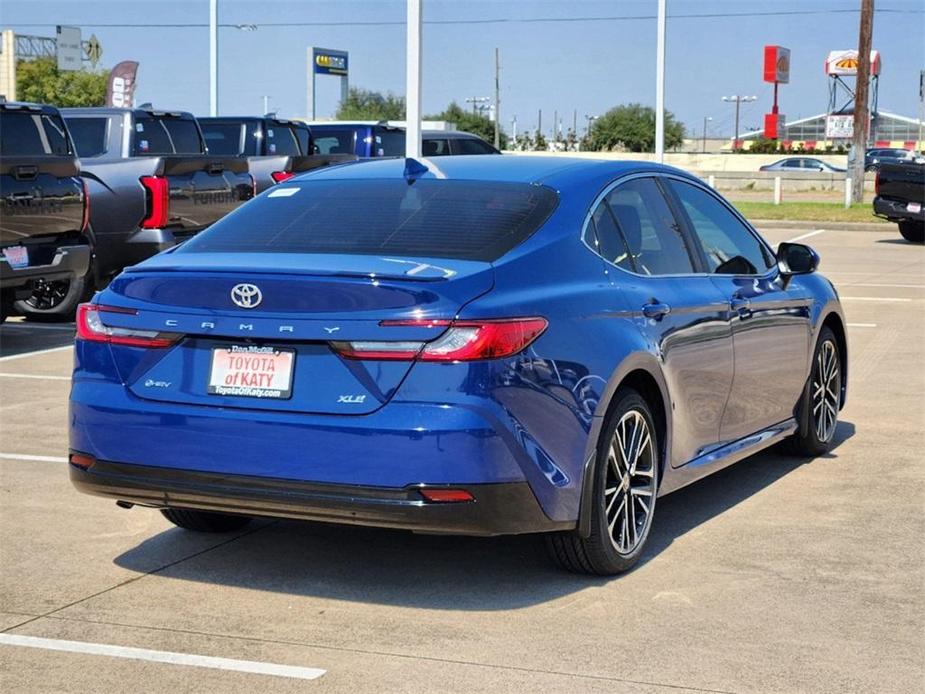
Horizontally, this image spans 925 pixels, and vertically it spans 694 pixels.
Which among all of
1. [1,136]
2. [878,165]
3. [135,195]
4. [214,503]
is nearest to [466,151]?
[878,165]

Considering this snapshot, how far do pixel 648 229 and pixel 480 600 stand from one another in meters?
1.89

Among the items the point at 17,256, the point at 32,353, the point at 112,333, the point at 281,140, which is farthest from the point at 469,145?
the point at 112,333

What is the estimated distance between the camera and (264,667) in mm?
4758

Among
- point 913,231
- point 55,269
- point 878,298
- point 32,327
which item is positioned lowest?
point 32,327

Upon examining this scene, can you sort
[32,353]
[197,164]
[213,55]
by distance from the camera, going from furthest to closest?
1. [213,55]
2. [197,164]
3. [32,353]

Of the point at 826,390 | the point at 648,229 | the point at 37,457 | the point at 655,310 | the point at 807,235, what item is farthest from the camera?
the point at 807,235

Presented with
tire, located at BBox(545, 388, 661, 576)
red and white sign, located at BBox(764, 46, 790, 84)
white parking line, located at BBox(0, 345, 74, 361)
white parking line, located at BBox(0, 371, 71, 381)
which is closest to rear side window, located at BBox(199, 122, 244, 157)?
white parking line, located at BBox(0, 345, 74, 361)

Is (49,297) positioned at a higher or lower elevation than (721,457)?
lower

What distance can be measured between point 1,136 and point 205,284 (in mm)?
7721

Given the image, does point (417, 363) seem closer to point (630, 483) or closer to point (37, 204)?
point (630, 483)

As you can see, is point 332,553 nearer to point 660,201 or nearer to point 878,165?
point 660,201

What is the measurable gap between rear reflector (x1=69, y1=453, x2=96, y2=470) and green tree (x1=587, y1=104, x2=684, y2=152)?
337ft

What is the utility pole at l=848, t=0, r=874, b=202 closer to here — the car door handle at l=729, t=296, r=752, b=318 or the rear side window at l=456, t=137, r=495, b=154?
the rear side window at l=456, t=137, r=495, b=154

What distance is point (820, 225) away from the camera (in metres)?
32.8
